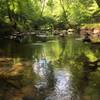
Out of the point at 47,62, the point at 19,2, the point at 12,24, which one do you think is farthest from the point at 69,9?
the point at 47,62

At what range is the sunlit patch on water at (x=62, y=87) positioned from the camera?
36.2 feet

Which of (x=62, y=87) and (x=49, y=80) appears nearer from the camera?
(x=62, y=87)

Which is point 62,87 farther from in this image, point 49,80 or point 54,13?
point 54,13

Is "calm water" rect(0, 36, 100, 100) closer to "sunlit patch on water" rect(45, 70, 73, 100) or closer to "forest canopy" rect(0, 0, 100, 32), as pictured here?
"sunlit patch on water" rect(45, 70, 73, 100)

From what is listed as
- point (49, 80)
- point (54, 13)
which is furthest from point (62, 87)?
point (54, 13)

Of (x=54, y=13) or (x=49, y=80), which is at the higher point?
(x=49, y=80)

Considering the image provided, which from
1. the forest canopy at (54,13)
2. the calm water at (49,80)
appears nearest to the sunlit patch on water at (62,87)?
the calm water at (49,80)

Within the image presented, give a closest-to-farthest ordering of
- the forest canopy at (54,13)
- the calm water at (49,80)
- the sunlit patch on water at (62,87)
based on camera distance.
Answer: the sunlit patch on water at (62,87) → the calm water at (49,80) → the forest canopy at (54,13)

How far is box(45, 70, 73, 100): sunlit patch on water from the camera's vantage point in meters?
11.0

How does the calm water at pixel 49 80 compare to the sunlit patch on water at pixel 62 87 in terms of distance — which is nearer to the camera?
the sunlit patch on water at pixel 62 87

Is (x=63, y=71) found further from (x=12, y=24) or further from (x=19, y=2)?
(x=19, y=2)

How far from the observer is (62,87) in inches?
496

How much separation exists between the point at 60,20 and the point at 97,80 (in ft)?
198

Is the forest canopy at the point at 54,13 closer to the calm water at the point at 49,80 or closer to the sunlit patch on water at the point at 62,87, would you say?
the calm water at the point at 49,80
